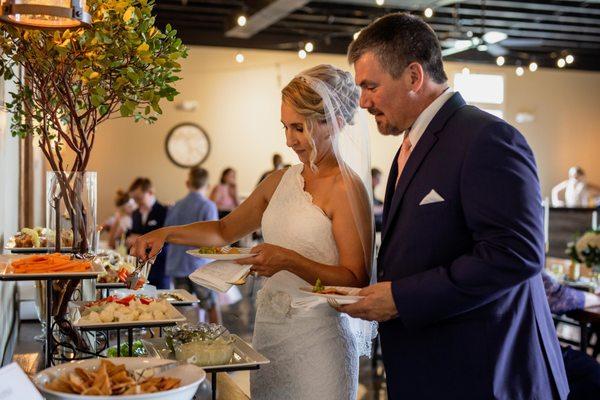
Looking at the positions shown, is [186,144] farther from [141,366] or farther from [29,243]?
[141,366]

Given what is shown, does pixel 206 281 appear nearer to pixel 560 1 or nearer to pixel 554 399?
pixel 554 399

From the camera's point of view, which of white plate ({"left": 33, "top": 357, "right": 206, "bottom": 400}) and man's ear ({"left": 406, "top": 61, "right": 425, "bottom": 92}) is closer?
white plate ({"left": 33, "top": 357, "right": 206, "bottom": 400})

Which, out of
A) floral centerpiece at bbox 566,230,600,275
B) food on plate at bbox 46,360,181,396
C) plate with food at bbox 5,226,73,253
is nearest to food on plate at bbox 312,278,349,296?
food on plate at bbox 46,360,181,396

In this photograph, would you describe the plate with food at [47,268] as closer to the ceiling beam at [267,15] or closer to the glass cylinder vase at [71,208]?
the glass cylinder vase at [71,208]

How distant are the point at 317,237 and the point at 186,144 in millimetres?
10414

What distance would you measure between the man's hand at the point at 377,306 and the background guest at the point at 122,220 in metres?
7.10

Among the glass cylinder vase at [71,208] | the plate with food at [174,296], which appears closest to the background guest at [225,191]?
the plate with food at [174,296]

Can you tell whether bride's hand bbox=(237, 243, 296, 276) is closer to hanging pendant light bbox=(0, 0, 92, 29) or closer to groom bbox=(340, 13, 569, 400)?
groom bbox=(340, 13, 569, 400)

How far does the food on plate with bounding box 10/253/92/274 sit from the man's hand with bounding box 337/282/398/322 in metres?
0.72

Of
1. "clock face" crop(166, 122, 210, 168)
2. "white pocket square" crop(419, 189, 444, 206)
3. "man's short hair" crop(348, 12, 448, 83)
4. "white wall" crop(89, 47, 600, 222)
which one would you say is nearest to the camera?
"white pocket square" crop(419, 189, 444, 206)

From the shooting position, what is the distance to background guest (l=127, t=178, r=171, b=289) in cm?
680

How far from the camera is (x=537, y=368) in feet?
5.97

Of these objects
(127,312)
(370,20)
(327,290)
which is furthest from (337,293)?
(370,20)

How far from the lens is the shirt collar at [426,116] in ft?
6.37
